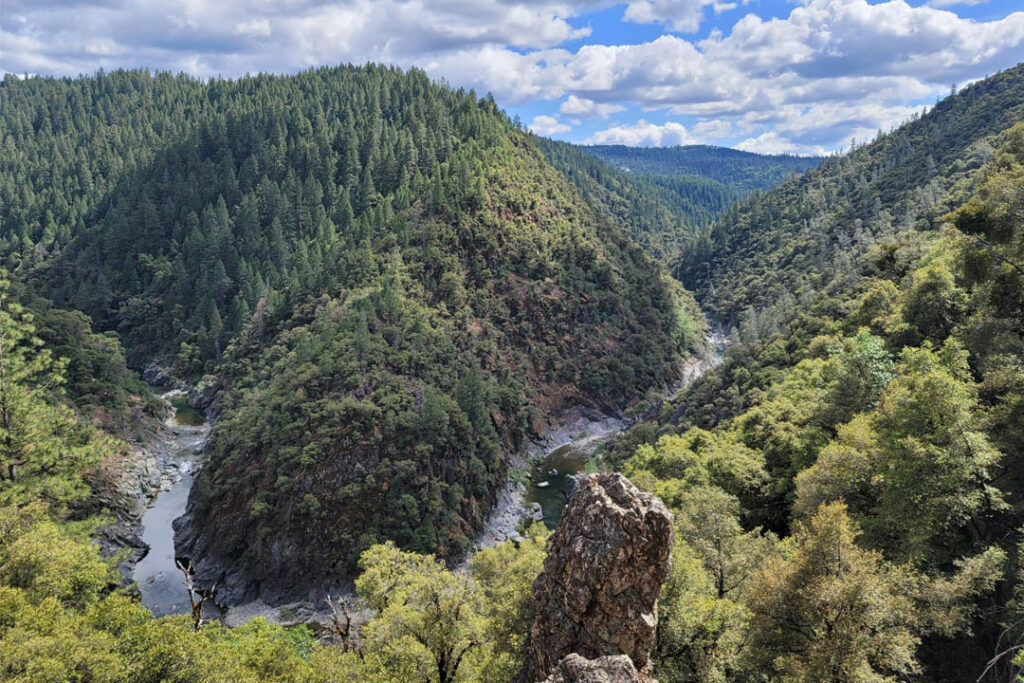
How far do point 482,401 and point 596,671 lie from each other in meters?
76.0

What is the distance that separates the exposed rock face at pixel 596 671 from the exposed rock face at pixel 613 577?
4.09m

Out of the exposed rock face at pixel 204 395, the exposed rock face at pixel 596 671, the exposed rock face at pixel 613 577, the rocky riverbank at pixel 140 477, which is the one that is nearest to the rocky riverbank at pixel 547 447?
the rocky riverbank at pixel 140 477

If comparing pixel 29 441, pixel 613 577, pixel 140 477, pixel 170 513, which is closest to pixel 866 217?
pixel 170 513

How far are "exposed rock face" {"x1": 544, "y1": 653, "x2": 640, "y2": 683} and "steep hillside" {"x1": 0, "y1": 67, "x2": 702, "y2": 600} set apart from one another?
5764 centimetres

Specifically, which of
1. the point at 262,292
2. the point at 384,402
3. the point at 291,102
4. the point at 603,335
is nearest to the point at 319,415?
the point at 384,402

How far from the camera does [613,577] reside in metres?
15.4

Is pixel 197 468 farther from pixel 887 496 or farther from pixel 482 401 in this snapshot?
pixel 887 496

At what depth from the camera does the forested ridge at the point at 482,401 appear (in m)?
20.8

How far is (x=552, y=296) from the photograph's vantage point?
401 feet

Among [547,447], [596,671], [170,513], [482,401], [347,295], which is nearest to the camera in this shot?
[596,671]

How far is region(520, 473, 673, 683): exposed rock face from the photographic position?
50.2 ft

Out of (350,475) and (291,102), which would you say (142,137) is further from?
(350,475)

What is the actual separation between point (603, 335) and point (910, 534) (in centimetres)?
10080

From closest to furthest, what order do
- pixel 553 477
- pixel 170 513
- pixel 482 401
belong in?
pixel 170 513 → pixel 482 401 → pixel 553 477
